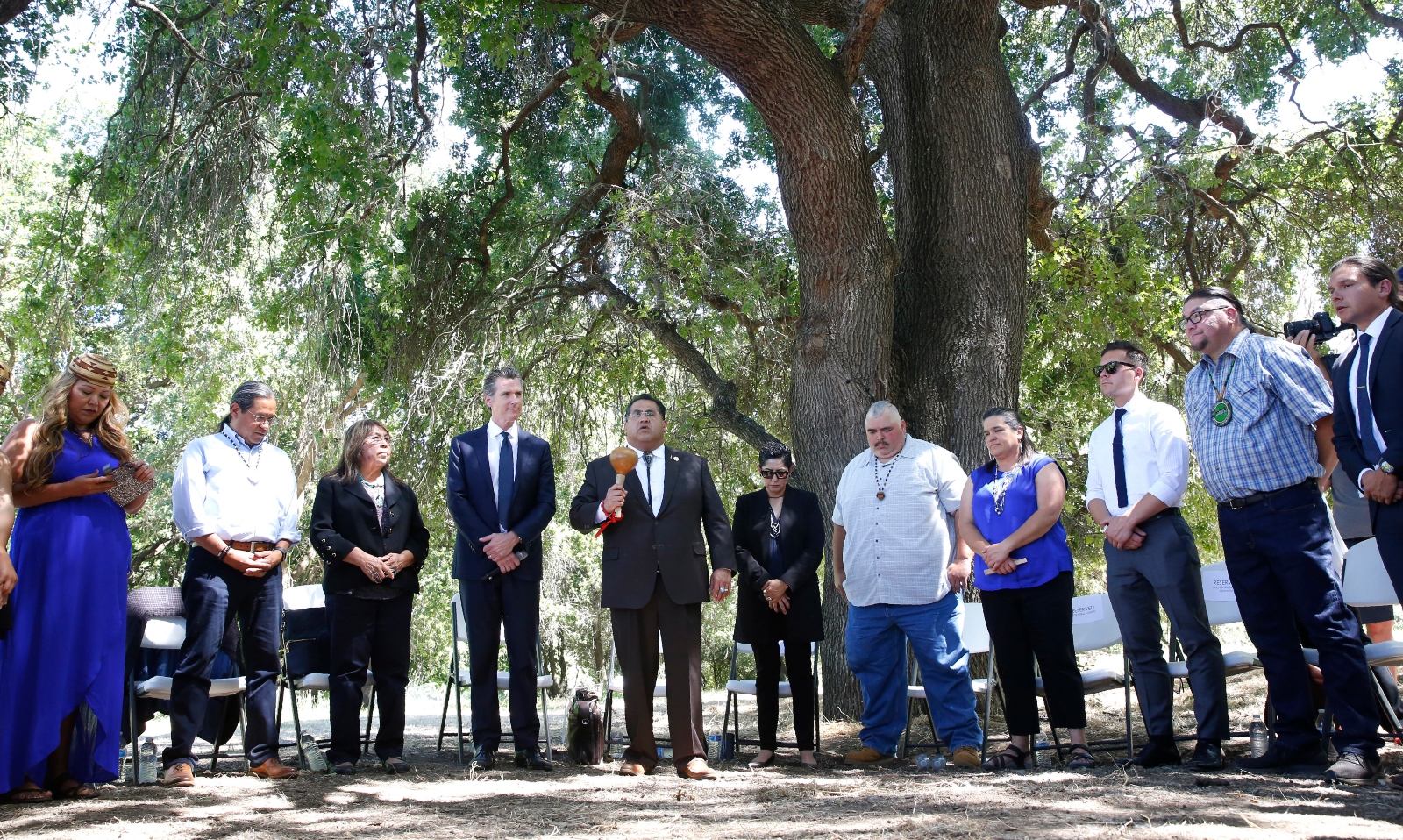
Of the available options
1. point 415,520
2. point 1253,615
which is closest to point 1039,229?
Result: point 1253,615

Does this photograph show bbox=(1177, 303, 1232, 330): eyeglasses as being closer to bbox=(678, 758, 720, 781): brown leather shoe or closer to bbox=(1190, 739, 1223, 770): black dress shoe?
bbox=(1190, 739, 1223, 770): black dress shoe

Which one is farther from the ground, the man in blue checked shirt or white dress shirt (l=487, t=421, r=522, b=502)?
white dress shirt (l=487, t=421, r=522, b=502)

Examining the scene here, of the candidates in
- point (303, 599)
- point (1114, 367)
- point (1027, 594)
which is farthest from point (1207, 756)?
point (303, 599)

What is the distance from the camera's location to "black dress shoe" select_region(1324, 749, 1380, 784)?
4129mm

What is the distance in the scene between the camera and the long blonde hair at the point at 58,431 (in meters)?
4.73

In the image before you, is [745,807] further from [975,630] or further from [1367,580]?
[1367,580]

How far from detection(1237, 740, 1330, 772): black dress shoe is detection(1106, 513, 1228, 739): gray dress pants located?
1.11 ft

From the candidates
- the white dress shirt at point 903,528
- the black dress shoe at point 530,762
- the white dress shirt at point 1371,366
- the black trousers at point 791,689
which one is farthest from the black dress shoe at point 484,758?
the white dress shirt at point 1371,366

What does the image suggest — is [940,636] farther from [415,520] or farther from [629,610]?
[415,520]

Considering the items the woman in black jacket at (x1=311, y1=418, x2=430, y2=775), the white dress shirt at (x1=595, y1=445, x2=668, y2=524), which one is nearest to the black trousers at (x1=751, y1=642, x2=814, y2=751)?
the white dress shirt at (x1=595, y1=445, x2=668, y2=524)

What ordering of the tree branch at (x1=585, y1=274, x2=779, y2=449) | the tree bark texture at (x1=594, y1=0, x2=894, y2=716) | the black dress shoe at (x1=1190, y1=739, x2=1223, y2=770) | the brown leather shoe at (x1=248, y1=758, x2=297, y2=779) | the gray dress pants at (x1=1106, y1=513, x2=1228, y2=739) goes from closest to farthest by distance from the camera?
the black dress shoe at (x1=1190, y1=739, x2=1223, y2=770) → the gray dress pants at (x1=1106, y1=513, x2=1228, y2=739) → the brown leather shoe at (x1=248, y1=758, x2=297, y2=779) → the tree bark texture at (x1=594, y1=0, x2=894, y2=716) → the tree branch at (x1=585, y1=274, x2=779, y2=449)

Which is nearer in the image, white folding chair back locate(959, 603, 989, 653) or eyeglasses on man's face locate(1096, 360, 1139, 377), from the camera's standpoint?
eyeglasses on man's face locate(1096, 360, 1139, 377)

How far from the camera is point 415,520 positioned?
6.05 meters

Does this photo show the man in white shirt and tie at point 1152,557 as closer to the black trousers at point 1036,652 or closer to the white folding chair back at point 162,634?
the black trousers at point 1036,652
